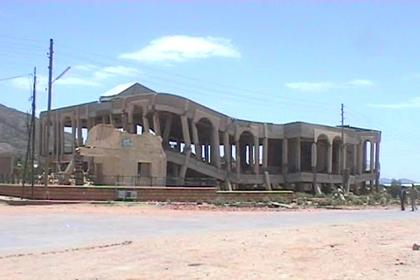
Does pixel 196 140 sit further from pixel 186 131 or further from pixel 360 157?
pixel 360 157

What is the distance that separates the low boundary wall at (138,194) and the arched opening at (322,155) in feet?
161

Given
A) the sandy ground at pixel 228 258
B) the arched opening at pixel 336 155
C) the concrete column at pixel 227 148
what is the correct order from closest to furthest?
the sandy ground at pixel 228 258 → the concrete column at pixel 227 148 → the arched opening at pixel 336 155

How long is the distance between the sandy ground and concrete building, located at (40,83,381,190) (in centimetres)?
5338

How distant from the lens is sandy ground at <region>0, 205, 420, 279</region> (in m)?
12.1

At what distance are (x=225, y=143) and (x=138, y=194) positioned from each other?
1667 inches

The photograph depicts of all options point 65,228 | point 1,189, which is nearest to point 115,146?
point 1,189

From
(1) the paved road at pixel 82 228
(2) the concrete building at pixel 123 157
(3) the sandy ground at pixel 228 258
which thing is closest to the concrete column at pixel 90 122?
(2) the concrete building at pixel 123 157

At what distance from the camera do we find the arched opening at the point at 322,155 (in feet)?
329

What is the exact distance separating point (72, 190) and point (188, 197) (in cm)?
812

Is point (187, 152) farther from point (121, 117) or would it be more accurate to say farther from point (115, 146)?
point (115, 146)

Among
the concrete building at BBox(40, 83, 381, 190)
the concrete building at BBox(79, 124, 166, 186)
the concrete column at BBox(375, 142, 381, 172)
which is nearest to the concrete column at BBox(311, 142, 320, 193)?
the concrete building at BBox(40, 83, 381, 190)

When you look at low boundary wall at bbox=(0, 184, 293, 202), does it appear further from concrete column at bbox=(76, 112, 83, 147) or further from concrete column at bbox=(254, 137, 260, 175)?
concrete column at bbox=(76, 112, 83, 147)

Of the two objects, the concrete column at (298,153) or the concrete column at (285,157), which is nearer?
the concrete column at (298,153)

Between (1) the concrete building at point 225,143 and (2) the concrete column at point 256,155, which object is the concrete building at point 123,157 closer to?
(1) the concrete building at point 225,143
